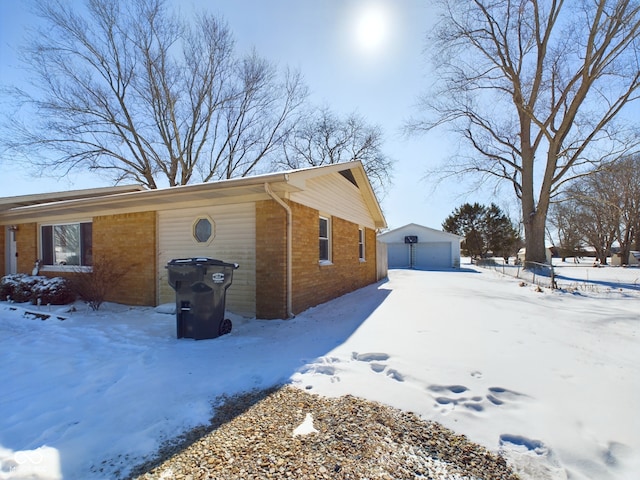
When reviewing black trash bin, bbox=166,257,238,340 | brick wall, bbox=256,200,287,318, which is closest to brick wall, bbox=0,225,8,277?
black trash bin, bbox=166,257,238,340

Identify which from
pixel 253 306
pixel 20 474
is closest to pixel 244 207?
pixel 253 306

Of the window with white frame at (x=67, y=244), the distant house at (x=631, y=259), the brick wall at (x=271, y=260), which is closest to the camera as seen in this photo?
the brick wall at (x=271, y=260)

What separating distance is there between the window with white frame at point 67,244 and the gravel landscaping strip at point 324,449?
27.0ft

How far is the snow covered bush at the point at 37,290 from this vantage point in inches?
299

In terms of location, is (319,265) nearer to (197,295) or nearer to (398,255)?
(197,295)

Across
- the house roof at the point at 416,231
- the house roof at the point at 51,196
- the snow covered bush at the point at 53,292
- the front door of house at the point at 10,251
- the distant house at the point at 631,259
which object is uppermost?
the house roof at the point at 51,196

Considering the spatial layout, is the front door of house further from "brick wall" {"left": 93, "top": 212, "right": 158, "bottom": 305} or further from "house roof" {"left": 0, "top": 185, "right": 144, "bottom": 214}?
"brick wall" {"left": 93, "top": 212, "right": 158, "bottom": 305}

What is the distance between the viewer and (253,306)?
6.59 metres

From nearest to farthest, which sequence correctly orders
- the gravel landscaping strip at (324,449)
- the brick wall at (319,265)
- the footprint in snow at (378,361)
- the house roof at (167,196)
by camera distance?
1. the gravel landscaping strip at (324,449)
2. the footprint in snow at (378,361)
3. the house roof at (167,196)
4. the brick wall at (319,265)

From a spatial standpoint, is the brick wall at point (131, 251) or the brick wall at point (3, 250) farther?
the brick wall at point (3, 250)

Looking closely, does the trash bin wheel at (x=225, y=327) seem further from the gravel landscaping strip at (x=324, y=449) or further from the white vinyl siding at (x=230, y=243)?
the gravel landscaping strip at (x=324, y=449)

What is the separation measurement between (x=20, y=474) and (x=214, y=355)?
2.29 meters

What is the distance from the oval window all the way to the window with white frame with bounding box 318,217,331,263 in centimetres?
295

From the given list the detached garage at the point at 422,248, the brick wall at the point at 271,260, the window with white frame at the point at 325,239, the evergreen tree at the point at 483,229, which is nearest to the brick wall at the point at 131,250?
the brick wall at the point at 271,260
